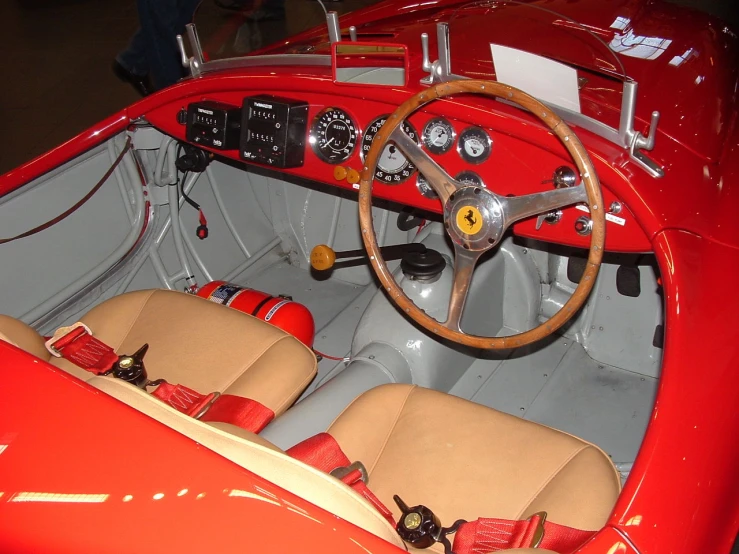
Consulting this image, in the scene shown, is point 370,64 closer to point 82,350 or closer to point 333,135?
point 333,135

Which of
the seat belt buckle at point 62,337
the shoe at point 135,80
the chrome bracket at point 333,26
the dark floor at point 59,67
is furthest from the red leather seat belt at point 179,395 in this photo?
the shoe at point 135,80

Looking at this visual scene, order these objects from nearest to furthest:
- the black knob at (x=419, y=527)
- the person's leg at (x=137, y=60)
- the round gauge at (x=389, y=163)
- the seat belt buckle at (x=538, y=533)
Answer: the seat belt buckle at (x=538, y=533) < the black knob at (x=419, y=527) < the round gauge at (x=389, y=163) < the person's leg at (x=137, y=60)

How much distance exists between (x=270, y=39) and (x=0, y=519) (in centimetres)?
207

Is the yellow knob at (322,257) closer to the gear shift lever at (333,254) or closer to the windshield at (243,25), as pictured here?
the gear shift lever at (333,254)

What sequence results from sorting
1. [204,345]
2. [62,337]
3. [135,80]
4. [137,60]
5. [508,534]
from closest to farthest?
[508,534]
[62,337]
[204,345]
[137,60]
[135,80]

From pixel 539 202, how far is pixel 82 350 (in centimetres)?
127

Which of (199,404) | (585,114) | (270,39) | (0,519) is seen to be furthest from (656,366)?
(0,519)

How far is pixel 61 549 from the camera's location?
1.05 meters

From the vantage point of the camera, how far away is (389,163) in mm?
2014

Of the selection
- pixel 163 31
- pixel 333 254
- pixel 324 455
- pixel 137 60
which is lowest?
pixel 324 455

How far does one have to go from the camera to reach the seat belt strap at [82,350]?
190 cm

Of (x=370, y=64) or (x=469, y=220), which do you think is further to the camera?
(x=370, y=64)

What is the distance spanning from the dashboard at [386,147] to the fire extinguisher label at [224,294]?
1.85ft

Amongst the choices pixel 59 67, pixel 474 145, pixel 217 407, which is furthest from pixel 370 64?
pixel 59 67
